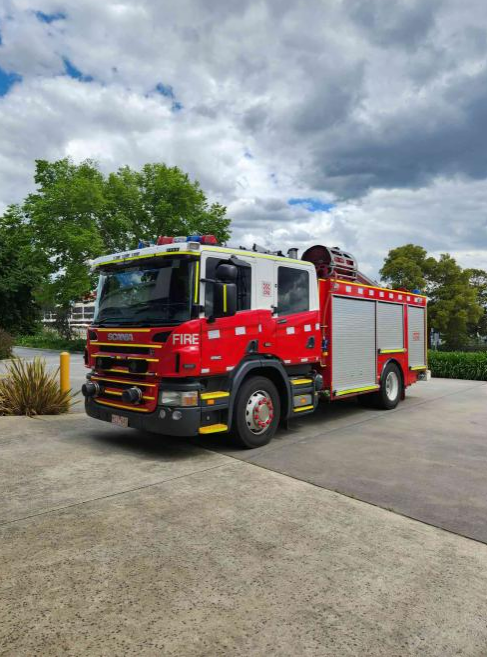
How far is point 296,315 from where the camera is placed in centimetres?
674

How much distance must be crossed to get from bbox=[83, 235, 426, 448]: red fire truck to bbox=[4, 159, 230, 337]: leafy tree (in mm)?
18834

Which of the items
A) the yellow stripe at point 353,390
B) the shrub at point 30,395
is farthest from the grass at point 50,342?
the yellow stripe at point 353,390

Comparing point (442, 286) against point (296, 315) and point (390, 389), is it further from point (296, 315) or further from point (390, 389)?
point (296, 315)

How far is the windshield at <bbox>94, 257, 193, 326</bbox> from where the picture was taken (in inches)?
213

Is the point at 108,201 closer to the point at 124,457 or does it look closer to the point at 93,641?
the point at 124,457

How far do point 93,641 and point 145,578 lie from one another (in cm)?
60

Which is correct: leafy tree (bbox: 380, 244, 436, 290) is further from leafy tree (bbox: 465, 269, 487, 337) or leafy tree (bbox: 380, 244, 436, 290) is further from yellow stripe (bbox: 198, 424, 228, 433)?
yellow stripe (bbox: 198, 424, 228, 433)

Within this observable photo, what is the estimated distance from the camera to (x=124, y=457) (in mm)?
5664

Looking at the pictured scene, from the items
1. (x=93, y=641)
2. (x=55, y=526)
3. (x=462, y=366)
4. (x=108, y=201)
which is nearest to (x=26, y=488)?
(x=55, y=526)

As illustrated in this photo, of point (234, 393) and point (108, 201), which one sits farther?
point (108, 201)

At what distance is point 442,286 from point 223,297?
123ft

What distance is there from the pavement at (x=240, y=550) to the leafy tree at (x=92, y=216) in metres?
20.5

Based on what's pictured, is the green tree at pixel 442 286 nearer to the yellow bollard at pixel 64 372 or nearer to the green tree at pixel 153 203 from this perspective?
the green tree at pixel 153 203

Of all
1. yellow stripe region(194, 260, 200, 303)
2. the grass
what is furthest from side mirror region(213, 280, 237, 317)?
the grass
